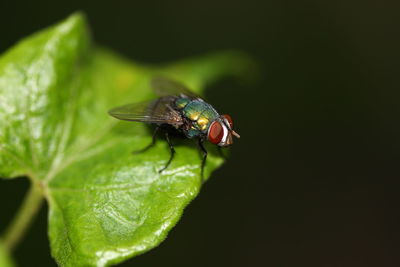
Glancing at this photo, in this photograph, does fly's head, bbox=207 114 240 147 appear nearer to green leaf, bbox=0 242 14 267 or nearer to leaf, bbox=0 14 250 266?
leaf, bbox=0 14 250 266

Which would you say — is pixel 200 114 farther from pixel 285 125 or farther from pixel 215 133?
pixel 285 125

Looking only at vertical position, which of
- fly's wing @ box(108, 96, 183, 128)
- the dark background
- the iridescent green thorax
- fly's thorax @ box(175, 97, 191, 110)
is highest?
the iridescent green thorax

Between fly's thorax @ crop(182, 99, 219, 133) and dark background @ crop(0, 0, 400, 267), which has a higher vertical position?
fly's thorax @ crop(182, 99, 219, 133)

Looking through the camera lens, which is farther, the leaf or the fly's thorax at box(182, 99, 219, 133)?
the fly's thorax at box(182, 99, 219, 133)

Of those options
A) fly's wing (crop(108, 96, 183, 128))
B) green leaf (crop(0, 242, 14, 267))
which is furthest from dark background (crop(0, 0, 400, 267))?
fly's wing (crop(108, 96, 183, 128))

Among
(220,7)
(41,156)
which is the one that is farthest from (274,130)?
(41,156)

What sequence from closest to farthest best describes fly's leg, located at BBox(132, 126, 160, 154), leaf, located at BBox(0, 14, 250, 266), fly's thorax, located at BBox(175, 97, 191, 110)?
leaf, located at BBox(0, 14, 250, 266)
fly's leg, located at BBox(132, 126, 160, 154)
fly's thorax, located at BBox(175, 97, 191, 110)

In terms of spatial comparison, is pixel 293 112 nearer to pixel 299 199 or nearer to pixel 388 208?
pixel 299 199
